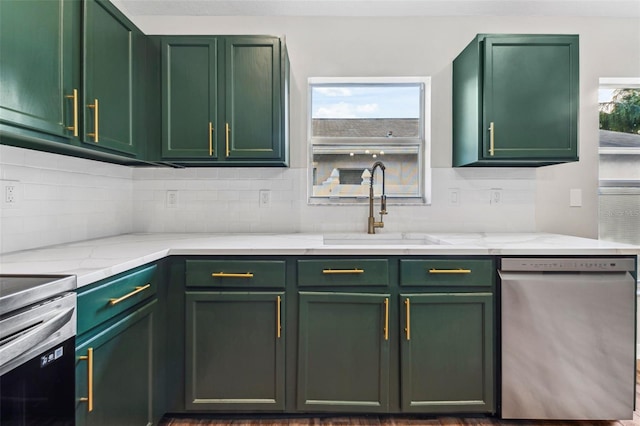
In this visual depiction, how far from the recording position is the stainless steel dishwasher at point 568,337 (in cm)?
185

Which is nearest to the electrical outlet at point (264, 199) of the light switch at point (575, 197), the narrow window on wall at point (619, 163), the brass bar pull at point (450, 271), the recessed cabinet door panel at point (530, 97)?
the brass bar pull at point (450, 271)

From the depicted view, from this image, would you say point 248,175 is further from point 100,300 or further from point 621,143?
point 621,143

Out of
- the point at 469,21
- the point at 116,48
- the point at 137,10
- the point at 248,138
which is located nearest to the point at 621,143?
the point at 469,21

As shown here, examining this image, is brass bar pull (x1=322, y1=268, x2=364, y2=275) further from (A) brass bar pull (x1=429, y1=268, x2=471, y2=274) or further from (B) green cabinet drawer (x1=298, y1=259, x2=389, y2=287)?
(A) brass bar pull (x1=429, y1=268, x2=471, y2=274)

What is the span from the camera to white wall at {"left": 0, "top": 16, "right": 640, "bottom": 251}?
8.62ft

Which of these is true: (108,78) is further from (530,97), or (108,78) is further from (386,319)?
(530,97)

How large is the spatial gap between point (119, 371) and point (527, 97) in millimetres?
2521

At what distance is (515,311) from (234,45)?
2.15 metres

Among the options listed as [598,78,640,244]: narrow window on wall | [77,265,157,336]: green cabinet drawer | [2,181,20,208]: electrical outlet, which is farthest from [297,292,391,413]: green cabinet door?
[598,78,640,244]: narrow window on wall

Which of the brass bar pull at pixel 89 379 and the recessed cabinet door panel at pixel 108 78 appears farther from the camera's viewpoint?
the recessed cabinet door panel at pixel 108 78

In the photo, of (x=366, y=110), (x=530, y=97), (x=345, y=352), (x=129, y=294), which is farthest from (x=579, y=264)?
(x=129, y=294)

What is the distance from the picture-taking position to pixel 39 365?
1044mm

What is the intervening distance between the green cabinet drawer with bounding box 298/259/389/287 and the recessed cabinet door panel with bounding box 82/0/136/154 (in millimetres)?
1117

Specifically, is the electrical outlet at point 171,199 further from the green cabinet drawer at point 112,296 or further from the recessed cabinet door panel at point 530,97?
the recessed cabinet door panel at point 530,97
